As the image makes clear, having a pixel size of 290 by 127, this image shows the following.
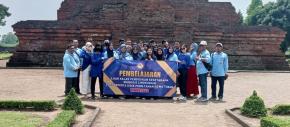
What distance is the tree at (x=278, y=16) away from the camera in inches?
1681

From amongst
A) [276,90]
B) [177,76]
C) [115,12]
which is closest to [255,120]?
[177,76]

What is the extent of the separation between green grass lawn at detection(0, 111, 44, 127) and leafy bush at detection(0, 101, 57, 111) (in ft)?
1.73

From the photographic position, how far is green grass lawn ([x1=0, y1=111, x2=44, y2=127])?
694 cm

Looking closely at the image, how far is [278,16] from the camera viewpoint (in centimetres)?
4438

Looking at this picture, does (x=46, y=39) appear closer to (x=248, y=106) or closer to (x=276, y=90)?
(x=276, y=90)

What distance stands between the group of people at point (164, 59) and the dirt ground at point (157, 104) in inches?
23.0

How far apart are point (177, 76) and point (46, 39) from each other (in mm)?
11685

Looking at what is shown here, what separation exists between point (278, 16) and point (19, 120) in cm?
4035

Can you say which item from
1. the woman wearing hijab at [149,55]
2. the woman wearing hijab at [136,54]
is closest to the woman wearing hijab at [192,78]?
the woman wearing hijab at [149,55]

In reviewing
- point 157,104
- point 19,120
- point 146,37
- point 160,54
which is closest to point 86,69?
point 160,54

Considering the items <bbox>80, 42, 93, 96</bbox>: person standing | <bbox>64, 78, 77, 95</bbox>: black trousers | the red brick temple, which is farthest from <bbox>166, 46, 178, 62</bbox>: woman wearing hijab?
the red brick temple

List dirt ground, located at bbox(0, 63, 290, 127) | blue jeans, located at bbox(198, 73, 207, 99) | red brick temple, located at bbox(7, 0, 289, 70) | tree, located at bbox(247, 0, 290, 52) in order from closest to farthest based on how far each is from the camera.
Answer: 1. dirt ground, located at bbox(0, 63, 290, 127)
2. blue jeans, located at bbox(198, 73, 207, 99)
3. red brick temple, located at bbox(7, 0, 289, 70)
4. tree, located at bbox(247, 0, 290, 52)

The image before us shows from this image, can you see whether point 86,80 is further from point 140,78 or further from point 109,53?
point 140,78

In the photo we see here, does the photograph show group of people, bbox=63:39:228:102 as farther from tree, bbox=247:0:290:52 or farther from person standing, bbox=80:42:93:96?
tree, bbox=247:0:290:52
